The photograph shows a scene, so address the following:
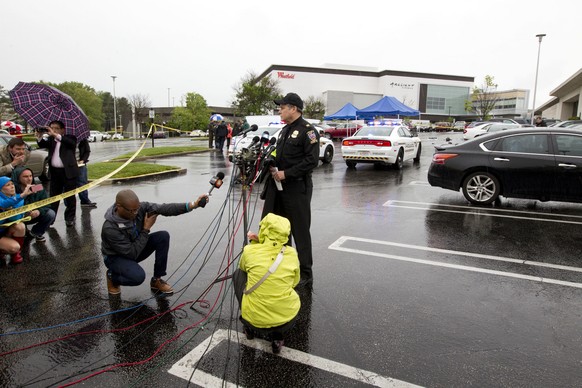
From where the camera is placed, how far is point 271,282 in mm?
2918

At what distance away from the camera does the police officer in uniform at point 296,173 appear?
4180mm

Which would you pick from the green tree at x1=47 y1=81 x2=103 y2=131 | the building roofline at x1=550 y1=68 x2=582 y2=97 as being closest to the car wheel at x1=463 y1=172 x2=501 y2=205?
the building roofline at x1=550 y1=68 x2=582 y2=97

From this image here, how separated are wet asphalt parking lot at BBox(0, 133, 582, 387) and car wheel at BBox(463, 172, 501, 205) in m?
1.63

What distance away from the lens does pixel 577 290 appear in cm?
429

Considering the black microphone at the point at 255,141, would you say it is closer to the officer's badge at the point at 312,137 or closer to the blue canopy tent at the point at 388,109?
the officer's badge at the point at 312,137

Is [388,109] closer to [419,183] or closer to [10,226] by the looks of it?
[419,183]

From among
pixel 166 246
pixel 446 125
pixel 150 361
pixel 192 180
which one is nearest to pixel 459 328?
pixel 150 361

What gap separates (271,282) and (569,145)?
729 cm

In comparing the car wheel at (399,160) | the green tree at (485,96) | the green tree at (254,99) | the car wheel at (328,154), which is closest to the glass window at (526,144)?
the car wheel at (399,160)

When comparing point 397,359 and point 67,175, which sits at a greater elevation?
point 67,175

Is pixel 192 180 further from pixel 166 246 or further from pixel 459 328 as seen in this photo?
pixel 459 328

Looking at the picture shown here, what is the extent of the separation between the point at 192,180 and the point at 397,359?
1003cm

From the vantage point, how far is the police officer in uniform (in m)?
4.18

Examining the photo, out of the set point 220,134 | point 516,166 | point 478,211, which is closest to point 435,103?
point 220,134
